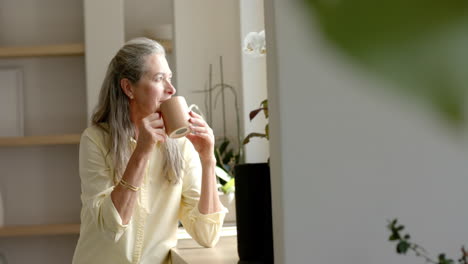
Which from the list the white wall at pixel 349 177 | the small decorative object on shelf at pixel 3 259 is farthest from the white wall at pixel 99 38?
the white wall at pixel 349 177

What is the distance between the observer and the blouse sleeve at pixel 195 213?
2.02 meters

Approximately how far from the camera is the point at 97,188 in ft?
6.49

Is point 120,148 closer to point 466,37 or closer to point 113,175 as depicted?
point 113,175

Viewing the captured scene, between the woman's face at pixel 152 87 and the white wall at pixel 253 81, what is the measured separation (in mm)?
1099

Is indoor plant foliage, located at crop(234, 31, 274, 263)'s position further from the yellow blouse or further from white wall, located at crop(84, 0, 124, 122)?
white wall, located at crop(84, 0, 124, 122)

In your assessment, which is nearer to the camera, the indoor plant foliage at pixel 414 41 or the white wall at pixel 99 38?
the indoor plant foliage at pixel 414 41

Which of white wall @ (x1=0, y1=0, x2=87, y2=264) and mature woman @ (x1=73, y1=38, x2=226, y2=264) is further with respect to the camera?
white wall @ (x1=0, y1=0, x2=87, y2=264)

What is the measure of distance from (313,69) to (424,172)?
196 mm

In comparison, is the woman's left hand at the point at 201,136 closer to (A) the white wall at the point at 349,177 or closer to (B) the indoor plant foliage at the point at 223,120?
(A) the white wall at the point at 349,177

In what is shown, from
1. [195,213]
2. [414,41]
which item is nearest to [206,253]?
[195,213]

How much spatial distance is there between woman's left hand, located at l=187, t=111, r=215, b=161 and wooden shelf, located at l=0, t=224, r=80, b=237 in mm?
1459

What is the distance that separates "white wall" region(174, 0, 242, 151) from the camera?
337cm

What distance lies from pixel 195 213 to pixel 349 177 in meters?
1.23

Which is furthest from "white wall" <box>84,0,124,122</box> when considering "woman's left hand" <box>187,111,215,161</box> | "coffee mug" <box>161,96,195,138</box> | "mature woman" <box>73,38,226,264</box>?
"coffee mug" <box>161,96,195,138</box>
